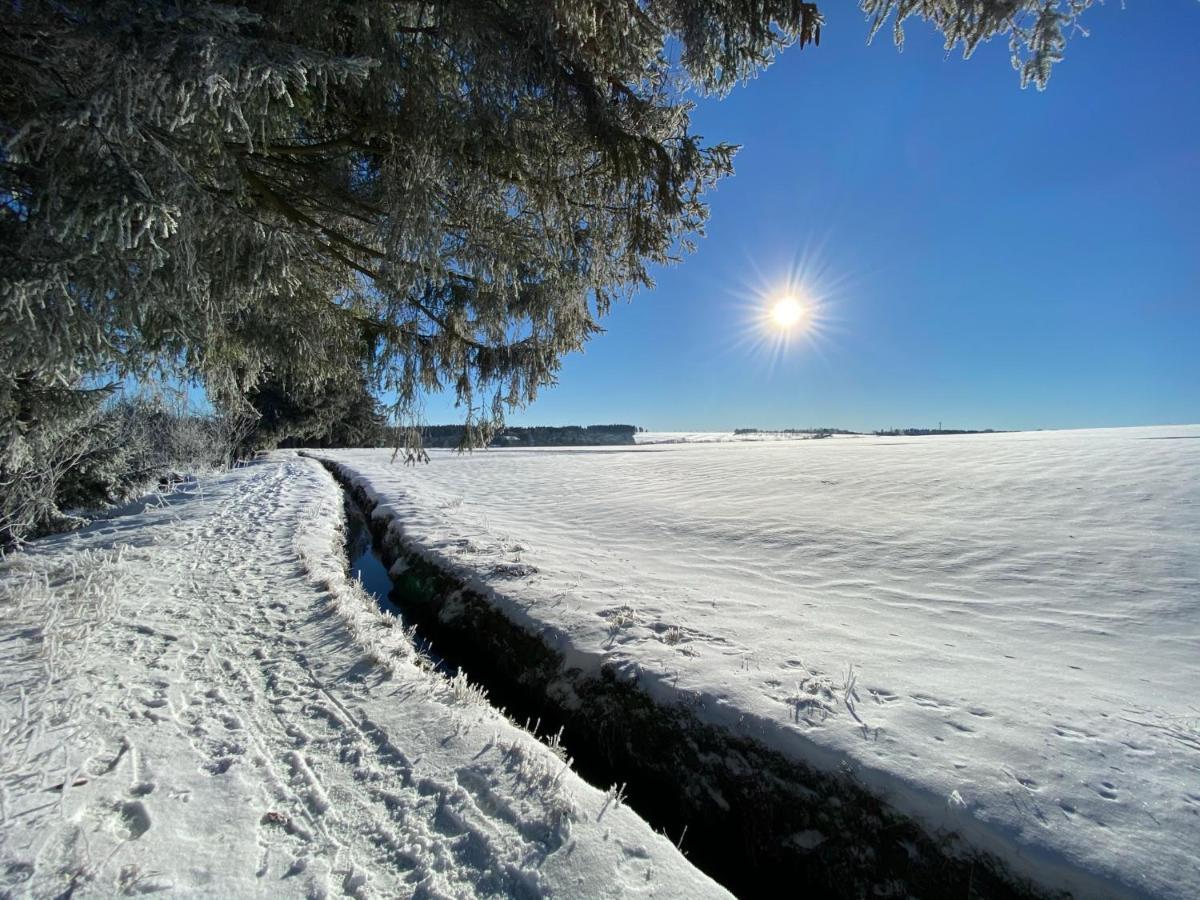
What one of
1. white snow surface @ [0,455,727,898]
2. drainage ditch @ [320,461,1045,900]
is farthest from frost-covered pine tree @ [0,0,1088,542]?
drainage ditch @ [320,461,1045,900]

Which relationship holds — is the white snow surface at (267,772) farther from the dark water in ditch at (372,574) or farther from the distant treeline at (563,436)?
the distant treeline at (563,436)

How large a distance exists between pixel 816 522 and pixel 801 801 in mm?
6118

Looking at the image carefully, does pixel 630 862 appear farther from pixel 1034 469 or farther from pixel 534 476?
pixel 534 476

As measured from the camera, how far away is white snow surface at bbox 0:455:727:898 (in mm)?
2041

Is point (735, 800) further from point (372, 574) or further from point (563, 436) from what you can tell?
point (563, 436)

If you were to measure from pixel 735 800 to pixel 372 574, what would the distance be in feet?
23.4

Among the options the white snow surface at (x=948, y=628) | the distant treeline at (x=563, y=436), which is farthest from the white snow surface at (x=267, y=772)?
the distant treeline at (x=563, y=436)

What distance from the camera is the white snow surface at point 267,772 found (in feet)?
6.70

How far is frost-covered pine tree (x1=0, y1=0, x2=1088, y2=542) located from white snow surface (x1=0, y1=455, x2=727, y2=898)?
5.64 ft

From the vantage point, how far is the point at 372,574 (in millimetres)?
8375

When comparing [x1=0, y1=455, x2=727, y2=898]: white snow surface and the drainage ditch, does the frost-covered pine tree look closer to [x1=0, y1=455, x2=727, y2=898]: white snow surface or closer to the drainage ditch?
[x1=0, y1=455, x2=727, y2=898]: white snow surface

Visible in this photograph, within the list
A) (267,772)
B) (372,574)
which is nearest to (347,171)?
(267,772)

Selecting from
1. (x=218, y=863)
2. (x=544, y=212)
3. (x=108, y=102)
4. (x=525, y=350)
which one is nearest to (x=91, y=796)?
(x=218, y=863)

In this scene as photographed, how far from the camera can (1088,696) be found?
3.36 meters
